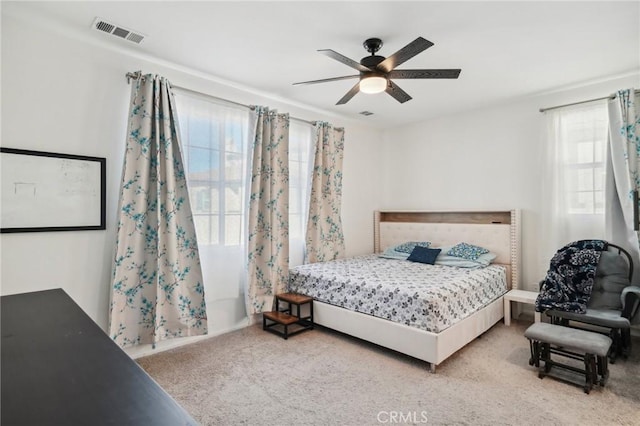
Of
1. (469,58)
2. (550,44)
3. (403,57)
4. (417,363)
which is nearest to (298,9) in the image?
(403,57)

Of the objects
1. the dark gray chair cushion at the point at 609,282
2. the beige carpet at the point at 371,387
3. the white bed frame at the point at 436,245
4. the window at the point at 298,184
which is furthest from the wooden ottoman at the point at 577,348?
the window at the point at 298,184

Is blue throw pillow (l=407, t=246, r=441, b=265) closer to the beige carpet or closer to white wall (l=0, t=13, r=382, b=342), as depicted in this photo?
the beige carpet

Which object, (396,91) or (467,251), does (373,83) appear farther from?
(467,251)

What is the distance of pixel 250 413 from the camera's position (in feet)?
7.09

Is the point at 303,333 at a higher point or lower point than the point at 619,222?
lower

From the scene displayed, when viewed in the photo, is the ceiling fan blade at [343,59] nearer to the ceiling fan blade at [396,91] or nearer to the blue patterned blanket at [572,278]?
the ceiling fan blade at [396,91]

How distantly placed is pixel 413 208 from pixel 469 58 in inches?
101

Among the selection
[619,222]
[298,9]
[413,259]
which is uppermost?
[298,9]

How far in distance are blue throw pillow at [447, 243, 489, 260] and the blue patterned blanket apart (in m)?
0.80

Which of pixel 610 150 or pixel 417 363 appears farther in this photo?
pixel 610 150

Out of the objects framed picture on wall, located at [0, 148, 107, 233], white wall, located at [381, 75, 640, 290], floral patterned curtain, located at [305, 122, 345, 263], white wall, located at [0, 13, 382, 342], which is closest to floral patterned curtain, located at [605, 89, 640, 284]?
white wall, located at [381, 75, 640, 290]

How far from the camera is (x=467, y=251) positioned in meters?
4.09

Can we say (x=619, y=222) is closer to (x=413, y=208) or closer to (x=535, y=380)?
(x=535, y=380)

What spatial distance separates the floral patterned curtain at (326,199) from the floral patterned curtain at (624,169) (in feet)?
9.78
